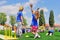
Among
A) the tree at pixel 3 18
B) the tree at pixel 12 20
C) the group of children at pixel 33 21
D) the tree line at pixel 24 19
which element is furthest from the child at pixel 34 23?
the tree at pixel 3 18

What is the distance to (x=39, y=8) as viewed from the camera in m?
5.64

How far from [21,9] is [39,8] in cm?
50

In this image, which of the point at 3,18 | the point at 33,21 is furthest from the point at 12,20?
the point at 33,21

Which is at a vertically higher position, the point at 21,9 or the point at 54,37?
the point at 21,9

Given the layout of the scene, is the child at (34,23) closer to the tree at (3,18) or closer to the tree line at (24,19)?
the tree line at (24,19)

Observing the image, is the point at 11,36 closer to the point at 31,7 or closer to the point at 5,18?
the point at 5,18

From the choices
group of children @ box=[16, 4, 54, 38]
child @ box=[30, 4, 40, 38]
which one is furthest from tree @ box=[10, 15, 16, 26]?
child @ box=[30, 4, 40, 38]

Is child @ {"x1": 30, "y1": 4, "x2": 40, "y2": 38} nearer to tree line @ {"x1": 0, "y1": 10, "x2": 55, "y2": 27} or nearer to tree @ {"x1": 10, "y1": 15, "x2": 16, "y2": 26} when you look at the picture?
tree line @ {"x1": 0, "y1": 10, "x2": 55, "y2": 27}

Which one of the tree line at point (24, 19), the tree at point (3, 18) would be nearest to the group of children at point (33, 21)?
the tree line at point (24, 19)

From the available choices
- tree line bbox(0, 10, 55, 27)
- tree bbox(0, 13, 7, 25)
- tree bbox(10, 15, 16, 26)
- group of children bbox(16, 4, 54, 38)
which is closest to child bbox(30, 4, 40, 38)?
group of children bbox(16, 4, 54, 38)

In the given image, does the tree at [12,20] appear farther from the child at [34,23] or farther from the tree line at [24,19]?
the child at [34,23]

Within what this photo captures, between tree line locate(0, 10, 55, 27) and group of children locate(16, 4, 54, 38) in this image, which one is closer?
tree line locate(0, 10, 55, 27)

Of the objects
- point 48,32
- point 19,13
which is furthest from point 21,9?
point 48,32

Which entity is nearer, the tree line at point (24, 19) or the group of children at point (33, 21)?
the tree line at point (24, 19)
